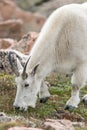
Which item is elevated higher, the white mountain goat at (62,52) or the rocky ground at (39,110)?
the white mountain goat at (62,52)

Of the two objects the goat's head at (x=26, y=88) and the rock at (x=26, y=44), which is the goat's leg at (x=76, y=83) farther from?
the rock at (x=26, y=44)

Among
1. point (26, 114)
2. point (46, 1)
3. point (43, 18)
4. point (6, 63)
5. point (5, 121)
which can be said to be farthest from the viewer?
point (46, 1)

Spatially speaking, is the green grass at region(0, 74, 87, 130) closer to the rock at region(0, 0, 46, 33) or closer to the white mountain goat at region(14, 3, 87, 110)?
the white mountain goat at region(14, 3, 87, 110)

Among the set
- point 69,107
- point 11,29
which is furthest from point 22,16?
point 69,107

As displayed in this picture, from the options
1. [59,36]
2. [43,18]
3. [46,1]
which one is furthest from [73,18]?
[46,1]

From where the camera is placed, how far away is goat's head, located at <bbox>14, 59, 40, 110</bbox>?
14.7 m

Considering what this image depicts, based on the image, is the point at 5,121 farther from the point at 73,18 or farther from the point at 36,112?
the point at 73,18

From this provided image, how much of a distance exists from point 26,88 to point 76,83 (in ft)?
5.61

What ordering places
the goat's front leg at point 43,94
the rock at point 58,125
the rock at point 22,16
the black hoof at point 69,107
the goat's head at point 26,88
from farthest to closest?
the rock at point 22,16
the goat's front leg at point 43,94
the black hoof at point 69,107
the goat's head at point 26,88
the rock at point 58,125

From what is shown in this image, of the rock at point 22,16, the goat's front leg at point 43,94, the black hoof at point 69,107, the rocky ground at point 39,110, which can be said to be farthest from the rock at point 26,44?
the rock at point 22,16

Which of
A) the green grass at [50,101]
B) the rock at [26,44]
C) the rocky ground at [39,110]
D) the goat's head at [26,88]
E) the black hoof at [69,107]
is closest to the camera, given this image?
the rocky ground at [39,110]

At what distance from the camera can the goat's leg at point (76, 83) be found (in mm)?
15664

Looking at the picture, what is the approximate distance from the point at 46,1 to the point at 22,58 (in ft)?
170

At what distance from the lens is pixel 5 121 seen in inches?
495
